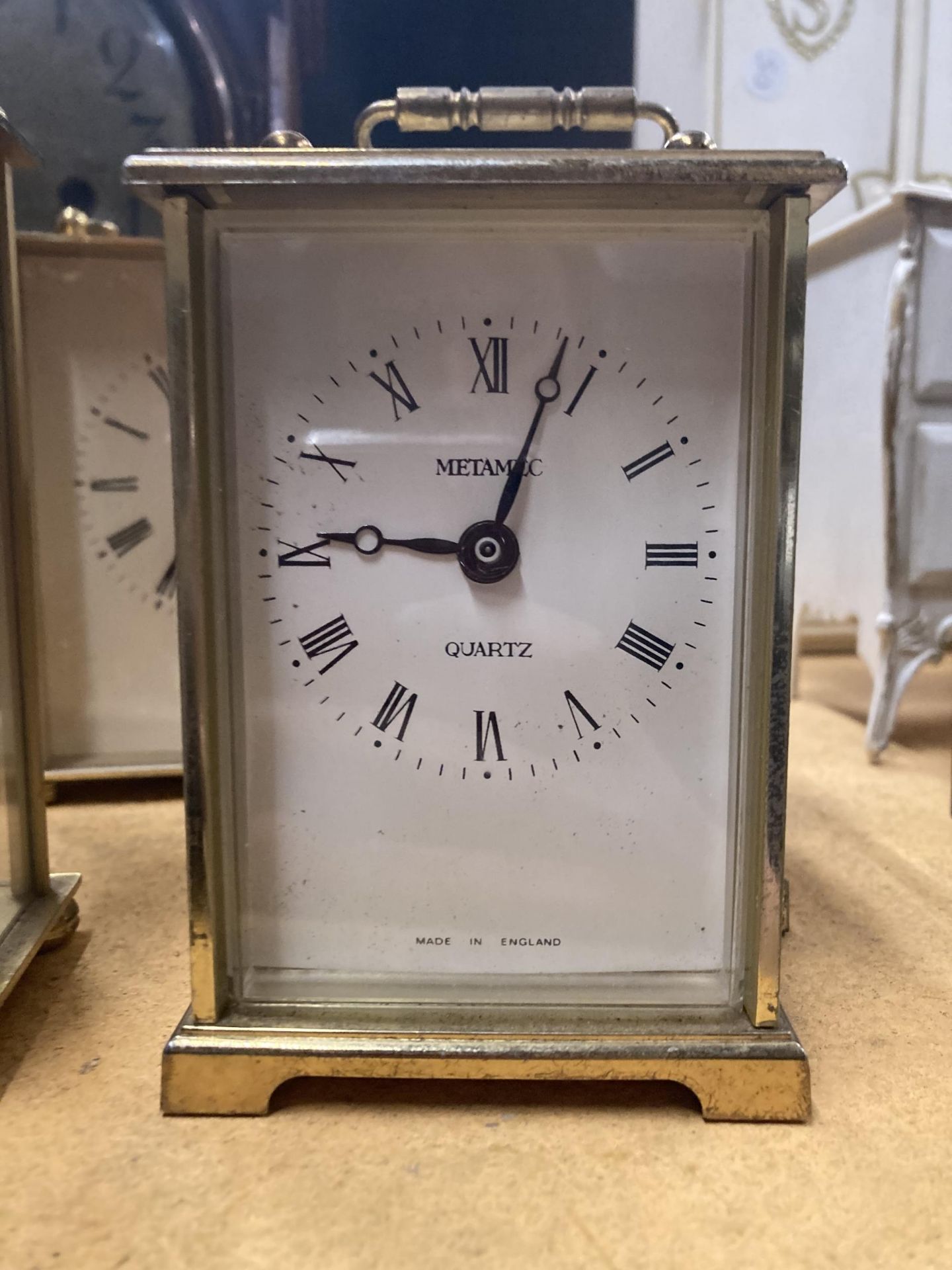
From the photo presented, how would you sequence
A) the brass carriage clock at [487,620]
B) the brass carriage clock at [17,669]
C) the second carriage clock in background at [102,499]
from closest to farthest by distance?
the brass carriage clock at [487,620], the brass carriage clock at [17,669], the second carriage clock in background at [102,499]

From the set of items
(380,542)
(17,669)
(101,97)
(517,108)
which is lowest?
(17,669)

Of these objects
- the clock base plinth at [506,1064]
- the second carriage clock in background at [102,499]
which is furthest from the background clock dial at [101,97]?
the clock base plinth at [506,1064]

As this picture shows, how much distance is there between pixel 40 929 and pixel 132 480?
0.58 m

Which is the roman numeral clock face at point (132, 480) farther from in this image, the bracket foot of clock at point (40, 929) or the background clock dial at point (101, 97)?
the bracket foot of clock at point (40, 929)

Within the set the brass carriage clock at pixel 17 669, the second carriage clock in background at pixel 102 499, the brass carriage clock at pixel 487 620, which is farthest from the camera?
the second carriage clock in background at pixel 102 499

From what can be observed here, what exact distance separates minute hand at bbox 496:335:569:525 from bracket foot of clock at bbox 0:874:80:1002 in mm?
472

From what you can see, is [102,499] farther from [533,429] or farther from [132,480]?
[533,429]

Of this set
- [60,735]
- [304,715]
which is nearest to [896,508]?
[304,715]

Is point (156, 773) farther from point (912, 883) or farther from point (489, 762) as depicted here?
point (912, 883)

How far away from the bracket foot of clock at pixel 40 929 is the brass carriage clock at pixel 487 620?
17 centimetres

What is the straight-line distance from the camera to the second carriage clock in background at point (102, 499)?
109cm

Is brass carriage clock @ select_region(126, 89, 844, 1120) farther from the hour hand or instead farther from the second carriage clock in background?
the second carriage clock in background

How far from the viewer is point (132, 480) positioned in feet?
3.76

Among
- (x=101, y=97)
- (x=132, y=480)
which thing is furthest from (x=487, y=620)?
(x=101, y=97)
